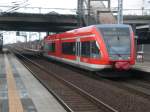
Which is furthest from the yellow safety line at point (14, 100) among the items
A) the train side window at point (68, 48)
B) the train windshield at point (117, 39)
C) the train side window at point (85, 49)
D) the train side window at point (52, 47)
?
the train side window at point (52, 47)

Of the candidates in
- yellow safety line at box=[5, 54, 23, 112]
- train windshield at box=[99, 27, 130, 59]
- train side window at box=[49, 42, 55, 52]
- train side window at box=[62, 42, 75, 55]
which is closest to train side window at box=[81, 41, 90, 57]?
train windshield at box=[99, 27, 130, 59]

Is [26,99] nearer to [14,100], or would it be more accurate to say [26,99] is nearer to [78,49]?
[14,100]

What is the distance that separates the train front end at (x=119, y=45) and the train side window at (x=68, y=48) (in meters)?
6.63

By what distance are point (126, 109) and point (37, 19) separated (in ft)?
154

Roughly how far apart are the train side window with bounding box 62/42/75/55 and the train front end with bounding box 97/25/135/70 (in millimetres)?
6629

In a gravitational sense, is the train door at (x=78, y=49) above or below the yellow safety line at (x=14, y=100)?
above

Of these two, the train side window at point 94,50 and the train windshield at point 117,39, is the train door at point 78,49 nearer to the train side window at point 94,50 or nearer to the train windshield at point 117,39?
the train side window at point 94,50

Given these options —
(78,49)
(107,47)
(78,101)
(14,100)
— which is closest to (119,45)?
(107,47)

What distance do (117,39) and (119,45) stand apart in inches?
15.4

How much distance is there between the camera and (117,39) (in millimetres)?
24516

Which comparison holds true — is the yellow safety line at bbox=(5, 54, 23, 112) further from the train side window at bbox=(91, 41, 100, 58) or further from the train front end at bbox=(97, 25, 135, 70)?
the train front end at bbox=(97, 25, 135, 70)

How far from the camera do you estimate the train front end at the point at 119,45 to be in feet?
77.7

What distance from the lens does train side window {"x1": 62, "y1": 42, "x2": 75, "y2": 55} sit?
3160 centimetres

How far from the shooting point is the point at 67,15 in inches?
2336
